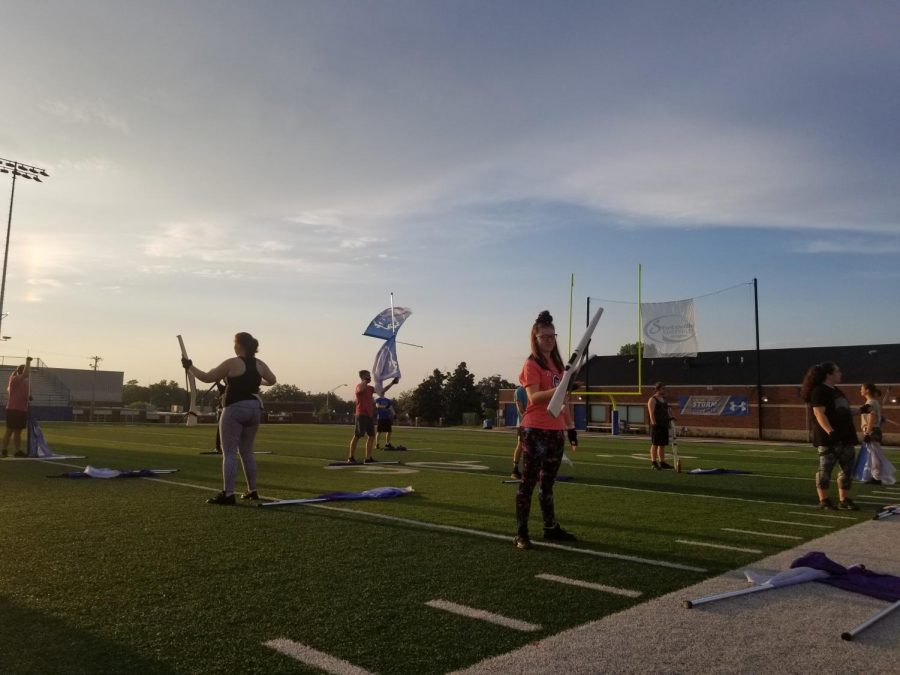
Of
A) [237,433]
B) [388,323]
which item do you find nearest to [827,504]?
[237,433]

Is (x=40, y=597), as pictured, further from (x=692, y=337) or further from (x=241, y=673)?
(x=692, y=337)

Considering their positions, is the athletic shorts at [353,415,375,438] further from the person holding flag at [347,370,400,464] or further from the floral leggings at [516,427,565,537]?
the floral leggings at [516,427,565,537]

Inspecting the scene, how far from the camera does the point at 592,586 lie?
4.59 metres

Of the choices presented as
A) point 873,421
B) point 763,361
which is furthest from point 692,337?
point 873,421

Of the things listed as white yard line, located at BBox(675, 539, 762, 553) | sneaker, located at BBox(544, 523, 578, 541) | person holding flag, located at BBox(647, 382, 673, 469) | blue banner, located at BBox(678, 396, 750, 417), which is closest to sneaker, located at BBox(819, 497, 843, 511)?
white yard line, located at BBox(675, 539, 762, 553)

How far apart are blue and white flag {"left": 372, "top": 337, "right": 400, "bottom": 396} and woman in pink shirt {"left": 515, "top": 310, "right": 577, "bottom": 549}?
16.2 meters

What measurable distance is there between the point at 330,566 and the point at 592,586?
77.1 inches

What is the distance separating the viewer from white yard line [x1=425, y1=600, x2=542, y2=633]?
12.2ft

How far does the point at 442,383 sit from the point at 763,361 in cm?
4413

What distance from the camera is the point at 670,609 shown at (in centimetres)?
406

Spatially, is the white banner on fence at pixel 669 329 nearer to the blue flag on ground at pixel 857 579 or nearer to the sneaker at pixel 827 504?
the sneaker at pixel 827 504

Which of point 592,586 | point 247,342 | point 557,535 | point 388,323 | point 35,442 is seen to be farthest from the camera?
point 388,323

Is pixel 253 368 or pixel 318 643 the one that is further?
pixel 253 368

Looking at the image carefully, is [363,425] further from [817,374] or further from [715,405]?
[715,405]
